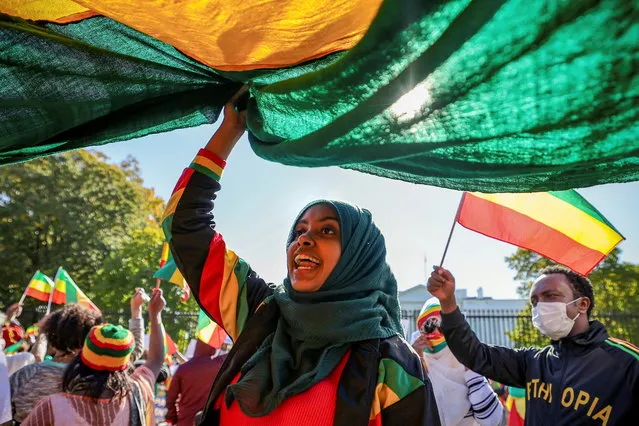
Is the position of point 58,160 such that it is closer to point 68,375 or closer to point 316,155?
point 68,375

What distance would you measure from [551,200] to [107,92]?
368 cm

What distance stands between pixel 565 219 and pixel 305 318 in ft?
10.1

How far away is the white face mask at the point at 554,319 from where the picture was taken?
3342 millimetres

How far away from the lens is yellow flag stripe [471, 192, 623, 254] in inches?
162

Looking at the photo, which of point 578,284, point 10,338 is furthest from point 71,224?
point 578,284

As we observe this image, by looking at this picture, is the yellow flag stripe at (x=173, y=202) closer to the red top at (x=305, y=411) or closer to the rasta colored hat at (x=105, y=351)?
the red top at (x=305, y=411)

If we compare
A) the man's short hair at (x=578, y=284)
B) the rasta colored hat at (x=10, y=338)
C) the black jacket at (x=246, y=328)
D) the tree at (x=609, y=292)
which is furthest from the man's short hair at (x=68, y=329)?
the tree at (x=609, y=292)

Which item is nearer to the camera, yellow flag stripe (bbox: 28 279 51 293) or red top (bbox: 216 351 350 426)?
red top (bbox: 216 351 350 426)

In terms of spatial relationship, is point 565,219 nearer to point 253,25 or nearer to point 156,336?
point 156,336

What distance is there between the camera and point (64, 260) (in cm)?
2189

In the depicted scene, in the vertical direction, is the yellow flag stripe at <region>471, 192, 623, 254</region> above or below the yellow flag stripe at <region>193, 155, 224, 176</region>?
above

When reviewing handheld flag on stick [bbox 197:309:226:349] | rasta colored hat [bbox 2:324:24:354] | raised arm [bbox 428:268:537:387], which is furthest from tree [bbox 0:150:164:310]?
raised arm [bbox 428:268:537:387]

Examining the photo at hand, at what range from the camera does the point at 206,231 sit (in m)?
2.00

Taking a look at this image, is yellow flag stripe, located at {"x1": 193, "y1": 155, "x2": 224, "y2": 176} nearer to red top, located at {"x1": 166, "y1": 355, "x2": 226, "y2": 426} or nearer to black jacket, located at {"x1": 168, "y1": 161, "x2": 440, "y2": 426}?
black jacket, located at {"x1": 168, "y1": 161, "x2": 440, "y2": 426}
